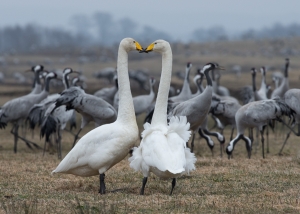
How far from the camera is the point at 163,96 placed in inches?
320

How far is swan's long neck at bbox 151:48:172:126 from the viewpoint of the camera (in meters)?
7.89

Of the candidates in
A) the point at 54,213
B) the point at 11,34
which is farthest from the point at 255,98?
the point at 11,34

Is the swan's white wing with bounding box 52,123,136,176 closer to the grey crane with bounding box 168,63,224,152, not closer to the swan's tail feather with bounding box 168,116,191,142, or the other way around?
the swan's tail feather with bounding box 168,116,191,142

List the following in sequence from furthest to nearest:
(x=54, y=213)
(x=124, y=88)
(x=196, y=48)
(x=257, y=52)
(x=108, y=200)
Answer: (x=196, y=48) < (x=257, y=52) < (x=124, y=88) < (x=108, y=200) < (x=54, y=213)

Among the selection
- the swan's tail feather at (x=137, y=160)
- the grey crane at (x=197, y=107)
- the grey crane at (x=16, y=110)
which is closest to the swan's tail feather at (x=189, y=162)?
the swan's tail feather at (x=137, y=160)

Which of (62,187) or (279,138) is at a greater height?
(62,187)

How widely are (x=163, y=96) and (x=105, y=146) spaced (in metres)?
1.08

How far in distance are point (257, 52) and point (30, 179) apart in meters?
60.1

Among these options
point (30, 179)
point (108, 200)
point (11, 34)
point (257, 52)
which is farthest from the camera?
point (11, 34)

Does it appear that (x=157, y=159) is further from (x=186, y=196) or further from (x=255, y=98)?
(x=255, y=98)

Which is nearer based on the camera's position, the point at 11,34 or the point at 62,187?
the point at 62,187

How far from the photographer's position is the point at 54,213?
632cm

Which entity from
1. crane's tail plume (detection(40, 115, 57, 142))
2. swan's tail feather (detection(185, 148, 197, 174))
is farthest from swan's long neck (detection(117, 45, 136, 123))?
crane's tail plume (detection(40, 115, 57, 142))

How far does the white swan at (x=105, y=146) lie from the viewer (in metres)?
7.65
